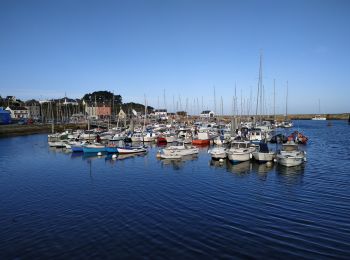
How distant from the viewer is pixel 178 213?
19625 millimetres

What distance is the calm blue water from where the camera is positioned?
14.7 meters

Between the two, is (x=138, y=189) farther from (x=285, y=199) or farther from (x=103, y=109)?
(x=103, y=109)

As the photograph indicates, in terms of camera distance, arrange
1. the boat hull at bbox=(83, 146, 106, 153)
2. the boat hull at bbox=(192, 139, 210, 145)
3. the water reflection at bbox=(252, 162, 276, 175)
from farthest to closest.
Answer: the boat hull at bbox=(192, 139, 210, 145)
the boat hull at bbox=(83, 146, 106, 153)
the water reflection at bbox=(252, 162, 276, 175)

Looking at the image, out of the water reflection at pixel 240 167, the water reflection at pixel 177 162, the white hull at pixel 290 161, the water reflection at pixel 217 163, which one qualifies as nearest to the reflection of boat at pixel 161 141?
the water reflection at pixel 177 162

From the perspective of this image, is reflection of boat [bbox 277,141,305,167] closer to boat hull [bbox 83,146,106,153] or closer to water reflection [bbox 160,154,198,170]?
water reflection [bbox 160,154,198,170]

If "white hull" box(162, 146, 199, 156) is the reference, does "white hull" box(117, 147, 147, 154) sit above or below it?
below

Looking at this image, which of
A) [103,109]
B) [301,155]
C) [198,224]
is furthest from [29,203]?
[103,109]

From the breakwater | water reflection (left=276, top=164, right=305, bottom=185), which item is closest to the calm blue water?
water reflection (left=276, top=164, right=305, bottom=185)

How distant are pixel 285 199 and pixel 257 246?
867 cm

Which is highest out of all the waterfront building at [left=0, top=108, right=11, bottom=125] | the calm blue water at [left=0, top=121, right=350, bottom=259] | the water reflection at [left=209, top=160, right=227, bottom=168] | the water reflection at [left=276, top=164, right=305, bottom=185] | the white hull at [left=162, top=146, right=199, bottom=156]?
the waterfront building at [left=0, top=108, right=11, bottom=125]

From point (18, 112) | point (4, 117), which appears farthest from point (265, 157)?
point (18, 112)

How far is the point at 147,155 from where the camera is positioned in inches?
1884

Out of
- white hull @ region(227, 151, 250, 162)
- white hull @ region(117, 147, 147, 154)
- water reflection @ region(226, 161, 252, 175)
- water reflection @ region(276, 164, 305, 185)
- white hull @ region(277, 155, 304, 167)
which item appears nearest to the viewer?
water reflection @ region(276, 164, 305, 185)

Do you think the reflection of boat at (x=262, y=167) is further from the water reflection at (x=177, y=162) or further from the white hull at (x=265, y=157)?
the water reflection at (x=177, y=162)
